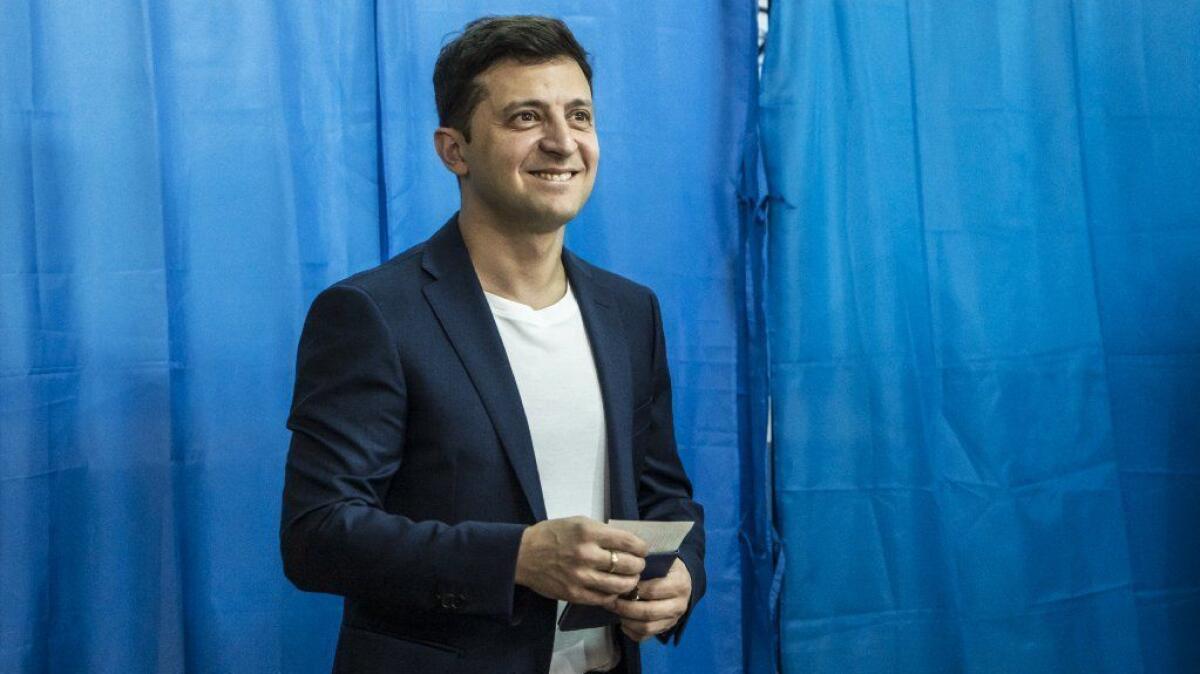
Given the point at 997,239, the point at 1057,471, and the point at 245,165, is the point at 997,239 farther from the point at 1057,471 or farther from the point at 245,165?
the point at 245,165

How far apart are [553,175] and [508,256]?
110mm

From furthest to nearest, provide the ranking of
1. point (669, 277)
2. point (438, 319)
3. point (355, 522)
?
point (669, 277)
point (438, 319)
point (355, 522)

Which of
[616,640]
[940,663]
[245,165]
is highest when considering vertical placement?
[245,165]

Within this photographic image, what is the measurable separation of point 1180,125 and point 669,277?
977mm

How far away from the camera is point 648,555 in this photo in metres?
1.24

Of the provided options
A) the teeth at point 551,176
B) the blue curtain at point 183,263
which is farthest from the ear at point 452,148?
the blue curtain at point 183,263

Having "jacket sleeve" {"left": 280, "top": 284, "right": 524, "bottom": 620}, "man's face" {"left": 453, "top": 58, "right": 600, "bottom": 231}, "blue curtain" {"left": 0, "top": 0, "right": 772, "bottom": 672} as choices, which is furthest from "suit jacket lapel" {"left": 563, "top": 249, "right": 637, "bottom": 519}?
"blue curtain" {"left": 0, "top": 0, "right": 772, "bottom": 672}

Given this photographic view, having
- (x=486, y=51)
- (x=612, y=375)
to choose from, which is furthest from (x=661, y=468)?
(x=486, y=51)

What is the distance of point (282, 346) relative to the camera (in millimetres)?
1872

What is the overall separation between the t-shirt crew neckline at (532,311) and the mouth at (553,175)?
15cm

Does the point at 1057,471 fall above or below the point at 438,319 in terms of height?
below

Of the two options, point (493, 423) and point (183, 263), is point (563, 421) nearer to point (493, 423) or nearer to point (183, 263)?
point (493, 423)

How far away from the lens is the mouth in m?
1.42

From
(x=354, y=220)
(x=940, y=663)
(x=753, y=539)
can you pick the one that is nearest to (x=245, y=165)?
(x=354, y=220)
